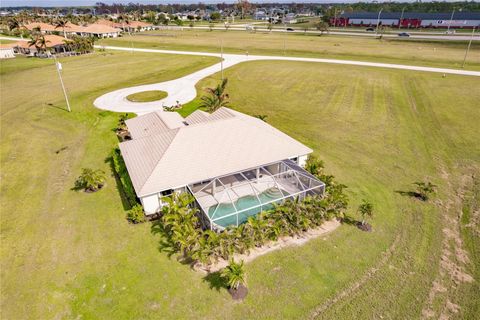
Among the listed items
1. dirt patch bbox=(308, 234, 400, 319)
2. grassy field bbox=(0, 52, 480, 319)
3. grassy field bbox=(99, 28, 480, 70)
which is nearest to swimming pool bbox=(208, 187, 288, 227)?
grassy field bbox=(0, 52, 480, 319)

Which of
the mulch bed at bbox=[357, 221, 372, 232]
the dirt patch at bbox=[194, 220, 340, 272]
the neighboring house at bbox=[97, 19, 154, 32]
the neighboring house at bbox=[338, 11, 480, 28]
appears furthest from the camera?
the neighboring house at bbox=[338, 11, 480, 28]

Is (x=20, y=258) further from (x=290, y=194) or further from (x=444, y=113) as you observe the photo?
(x=444, y=113)

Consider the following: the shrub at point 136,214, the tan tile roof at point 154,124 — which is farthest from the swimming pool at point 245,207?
the tan tile roof at point 154,124

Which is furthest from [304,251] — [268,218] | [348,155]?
[348,155]

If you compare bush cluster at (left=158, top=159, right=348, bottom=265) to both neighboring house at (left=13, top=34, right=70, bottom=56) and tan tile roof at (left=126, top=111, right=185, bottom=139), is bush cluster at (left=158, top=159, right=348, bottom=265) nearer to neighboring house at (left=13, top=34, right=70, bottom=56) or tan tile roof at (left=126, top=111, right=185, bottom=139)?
tan tile roof at (left=126, top=111, right=185, bottom=139)

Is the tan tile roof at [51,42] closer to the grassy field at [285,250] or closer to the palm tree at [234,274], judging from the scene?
the grassy field at [285,250]

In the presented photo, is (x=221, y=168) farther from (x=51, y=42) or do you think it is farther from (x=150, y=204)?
(x=51, y=42)
